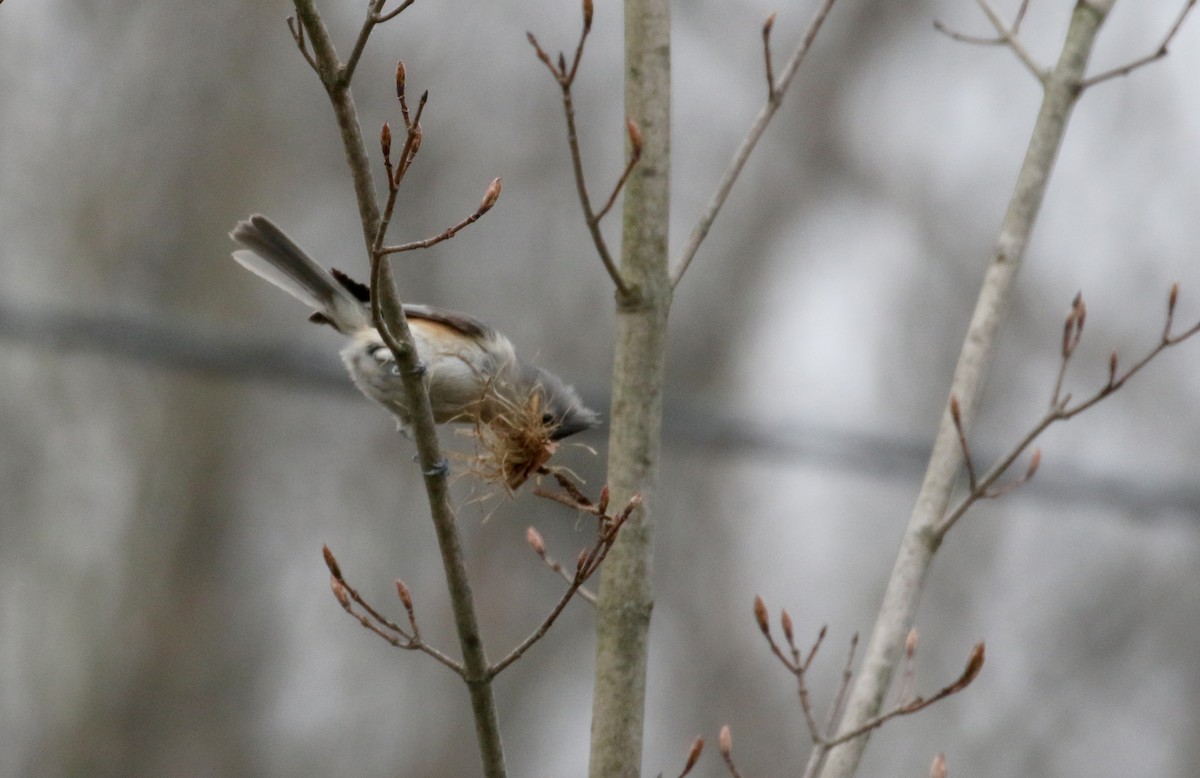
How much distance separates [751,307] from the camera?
12.2 meters

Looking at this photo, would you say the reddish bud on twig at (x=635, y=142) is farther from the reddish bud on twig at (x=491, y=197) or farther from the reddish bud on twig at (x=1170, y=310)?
the reddish bud on twig at (x=1170, y=310)

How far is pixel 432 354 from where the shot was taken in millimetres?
4270

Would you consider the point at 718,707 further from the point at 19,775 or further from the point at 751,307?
the point at 19,775

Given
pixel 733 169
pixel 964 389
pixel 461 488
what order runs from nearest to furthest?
pixel 733 169
pixel 964 389
pixel 461 488

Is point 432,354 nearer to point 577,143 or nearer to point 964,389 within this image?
point 964,389

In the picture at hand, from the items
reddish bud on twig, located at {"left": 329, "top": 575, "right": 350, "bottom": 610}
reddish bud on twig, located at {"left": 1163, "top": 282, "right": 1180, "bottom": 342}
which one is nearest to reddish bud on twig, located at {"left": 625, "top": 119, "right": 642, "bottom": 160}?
reddish bud on twig, located at {"left": 329, "top": 575, "right": 350, "bottom": 610}

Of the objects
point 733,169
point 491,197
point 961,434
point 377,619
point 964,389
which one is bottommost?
point 377,619

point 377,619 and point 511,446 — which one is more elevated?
point 511,446

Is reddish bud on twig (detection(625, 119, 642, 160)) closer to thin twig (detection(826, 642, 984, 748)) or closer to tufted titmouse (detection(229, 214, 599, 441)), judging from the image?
tufted titmouse (detection(229, 214, 599, 441))

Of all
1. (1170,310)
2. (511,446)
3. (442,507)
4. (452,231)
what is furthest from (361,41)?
(1170,310)

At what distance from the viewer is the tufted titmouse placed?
13.2ft

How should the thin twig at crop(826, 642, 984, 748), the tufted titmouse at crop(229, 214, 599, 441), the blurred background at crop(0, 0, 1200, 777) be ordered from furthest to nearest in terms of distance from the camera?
the blurred background at crop(0, 0, 1200, 777) < the tufted titmouse at crop(229, 214, 599, 441) < the thin twig at crop(826, 642, 984, 748)

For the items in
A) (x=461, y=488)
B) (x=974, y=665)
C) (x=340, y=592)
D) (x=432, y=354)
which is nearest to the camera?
(x=974, y=665)

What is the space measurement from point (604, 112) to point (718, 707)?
5.30 meters
